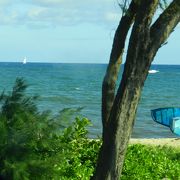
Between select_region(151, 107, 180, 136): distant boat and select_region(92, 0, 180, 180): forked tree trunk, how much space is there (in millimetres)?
6126

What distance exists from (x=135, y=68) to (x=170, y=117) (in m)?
6.71

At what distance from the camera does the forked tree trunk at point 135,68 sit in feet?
20.2

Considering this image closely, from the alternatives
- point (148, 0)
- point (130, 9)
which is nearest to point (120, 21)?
point (130, 9)

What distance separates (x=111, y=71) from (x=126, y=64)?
124cm

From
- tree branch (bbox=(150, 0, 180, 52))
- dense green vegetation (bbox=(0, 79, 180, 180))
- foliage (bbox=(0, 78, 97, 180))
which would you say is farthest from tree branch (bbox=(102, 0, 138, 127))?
tree branch (bbox=(150, 0, 180, 52))

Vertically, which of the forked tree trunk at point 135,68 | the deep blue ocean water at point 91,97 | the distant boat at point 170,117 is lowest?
the deep blue ocean water at point 91,97

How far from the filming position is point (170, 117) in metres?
12.7

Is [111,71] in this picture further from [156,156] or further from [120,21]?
[156,156]

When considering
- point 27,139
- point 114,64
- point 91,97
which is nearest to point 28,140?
point 27,139

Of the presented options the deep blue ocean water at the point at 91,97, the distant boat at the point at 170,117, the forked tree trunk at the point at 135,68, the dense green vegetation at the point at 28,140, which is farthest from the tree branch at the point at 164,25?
the distant boat at the point at 170,117

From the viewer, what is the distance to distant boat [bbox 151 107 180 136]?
1248cm

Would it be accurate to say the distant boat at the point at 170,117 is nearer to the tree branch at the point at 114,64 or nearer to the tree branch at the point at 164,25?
the tree branch at the point at 114,64

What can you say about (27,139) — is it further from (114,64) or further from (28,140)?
(114,64)

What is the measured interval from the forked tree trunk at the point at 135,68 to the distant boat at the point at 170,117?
6.13 m
